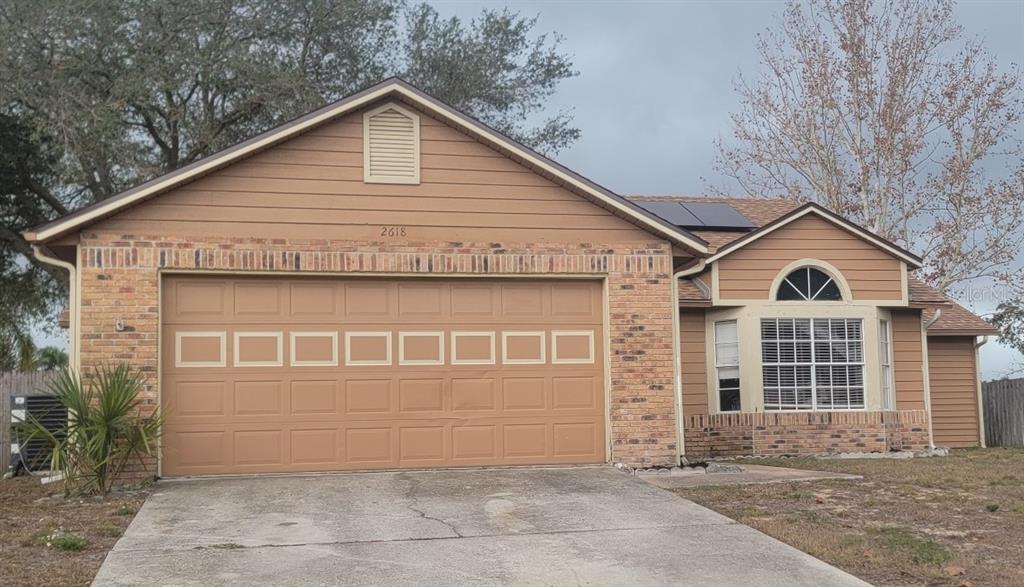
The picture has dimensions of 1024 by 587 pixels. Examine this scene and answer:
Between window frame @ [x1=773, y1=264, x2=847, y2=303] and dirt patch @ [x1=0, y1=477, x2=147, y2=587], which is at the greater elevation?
window frame @ [x1=773, y1=264, x2=847, y2=303]

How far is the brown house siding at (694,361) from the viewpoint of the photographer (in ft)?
59.1

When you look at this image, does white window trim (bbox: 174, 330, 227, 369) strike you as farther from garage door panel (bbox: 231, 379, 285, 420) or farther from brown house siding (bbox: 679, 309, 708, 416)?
brown house siding (bbox: 679, 309, 708, 416)

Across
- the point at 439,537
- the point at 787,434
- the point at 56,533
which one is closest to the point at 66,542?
the point at 56,533

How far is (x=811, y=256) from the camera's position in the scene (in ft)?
59.0

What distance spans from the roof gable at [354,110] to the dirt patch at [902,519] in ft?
Answer: 12.1

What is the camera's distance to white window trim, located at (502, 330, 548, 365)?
13508mm

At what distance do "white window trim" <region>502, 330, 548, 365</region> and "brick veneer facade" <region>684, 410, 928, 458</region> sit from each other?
5018 mm

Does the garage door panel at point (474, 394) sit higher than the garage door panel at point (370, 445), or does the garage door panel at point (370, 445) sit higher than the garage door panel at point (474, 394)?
the garage door panel at point (474, 394)

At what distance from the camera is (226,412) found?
1272 centimetres

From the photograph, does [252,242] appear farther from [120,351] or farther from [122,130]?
[122,130]

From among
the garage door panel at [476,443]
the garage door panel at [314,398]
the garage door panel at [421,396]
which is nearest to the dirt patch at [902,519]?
the garage door panel at [476,443]

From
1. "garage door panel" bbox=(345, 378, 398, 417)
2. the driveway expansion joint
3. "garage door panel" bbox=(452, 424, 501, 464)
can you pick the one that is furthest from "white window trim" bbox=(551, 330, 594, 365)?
the driveway expansion joint

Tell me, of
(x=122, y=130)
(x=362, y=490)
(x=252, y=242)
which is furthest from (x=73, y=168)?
(x=362, y=490)

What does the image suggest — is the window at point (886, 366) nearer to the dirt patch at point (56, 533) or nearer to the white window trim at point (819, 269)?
the white window trim at point (819, 269)
